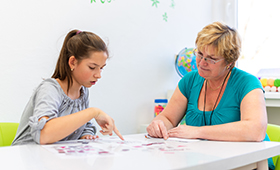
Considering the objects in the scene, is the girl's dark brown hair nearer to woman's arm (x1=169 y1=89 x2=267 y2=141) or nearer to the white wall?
woman's arm (x1=169 y1=89 x2=267 y2=141)

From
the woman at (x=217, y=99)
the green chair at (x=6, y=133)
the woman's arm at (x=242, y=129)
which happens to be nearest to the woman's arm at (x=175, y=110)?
the woman at (x=217, y=99)

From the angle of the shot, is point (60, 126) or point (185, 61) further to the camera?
point (185, 61)

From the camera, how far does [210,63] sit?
146cm

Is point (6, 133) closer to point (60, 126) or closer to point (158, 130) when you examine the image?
point (60, 126)

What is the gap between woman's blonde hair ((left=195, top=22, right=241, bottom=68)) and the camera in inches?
56.9

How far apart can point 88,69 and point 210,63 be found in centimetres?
59

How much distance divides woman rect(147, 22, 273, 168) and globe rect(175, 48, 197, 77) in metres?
1.02

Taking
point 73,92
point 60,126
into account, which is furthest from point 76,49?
point 60,126

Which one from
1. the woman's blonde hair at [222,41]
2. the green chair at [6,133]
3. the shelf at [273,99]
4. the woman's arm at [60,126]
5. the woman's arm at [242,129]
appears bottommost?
the shelf at [273,99]

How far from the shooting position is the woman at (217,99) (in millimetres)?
1215

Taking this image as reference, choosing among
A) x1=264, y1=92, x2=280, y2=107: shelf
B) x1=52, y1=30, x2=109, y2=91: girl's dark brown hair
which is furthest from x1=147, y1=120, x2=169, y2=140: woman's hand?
x1=264, y1=92, x2=280, y2=107: shelf

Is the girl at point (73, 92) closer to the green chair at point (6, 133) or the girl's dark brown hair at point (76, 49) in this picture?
the girl's dark brown hair at point (76, 49)

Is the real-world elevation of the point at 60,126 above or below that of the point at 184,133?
above

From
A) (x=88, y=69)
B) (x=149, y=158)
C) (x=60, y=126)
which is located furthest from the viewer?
(x=88, y=69)
